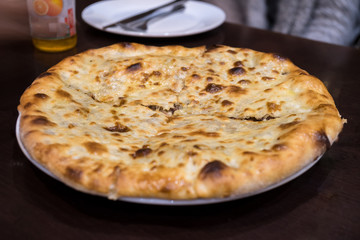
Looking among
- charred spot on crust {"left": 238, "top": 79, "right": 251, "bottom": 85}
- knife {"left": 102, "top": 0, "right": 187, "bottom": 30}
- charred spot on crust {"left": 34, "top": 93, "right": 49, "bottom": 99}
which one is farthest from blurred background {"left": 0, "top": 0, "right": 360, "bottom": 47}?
charred spot on crust {"left": 34, "top": 93, "right": 49, "bottom": 99}

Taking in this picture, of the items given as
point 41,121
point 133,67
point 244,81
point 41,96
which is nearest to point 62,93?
point 41,96

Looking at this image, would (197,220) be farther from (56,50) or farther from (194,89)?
(56,50)

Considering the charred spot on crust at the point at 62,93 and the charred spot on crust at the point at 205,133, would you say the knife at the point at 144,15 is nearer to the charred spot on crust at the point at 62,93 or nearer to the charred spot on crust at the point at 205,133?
the charred spot on crust at the point at 62,93

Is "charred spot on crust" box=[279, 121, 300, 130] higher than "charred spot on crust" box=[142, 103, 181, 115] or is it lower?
higher

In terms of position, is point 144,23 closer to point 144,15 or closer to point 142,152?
point 144,15

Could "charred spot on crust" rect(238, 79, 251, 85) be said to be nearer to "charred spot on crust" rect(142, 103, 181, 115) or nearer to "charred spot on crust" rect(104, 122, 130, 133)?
"charred spot on crust" rect(142, 103, 181, 115)

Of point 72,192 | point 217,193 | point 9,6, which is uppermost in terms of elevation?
point 217,193

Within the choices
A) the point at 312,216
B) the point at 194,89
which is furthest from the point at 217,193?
the point at 194,89
